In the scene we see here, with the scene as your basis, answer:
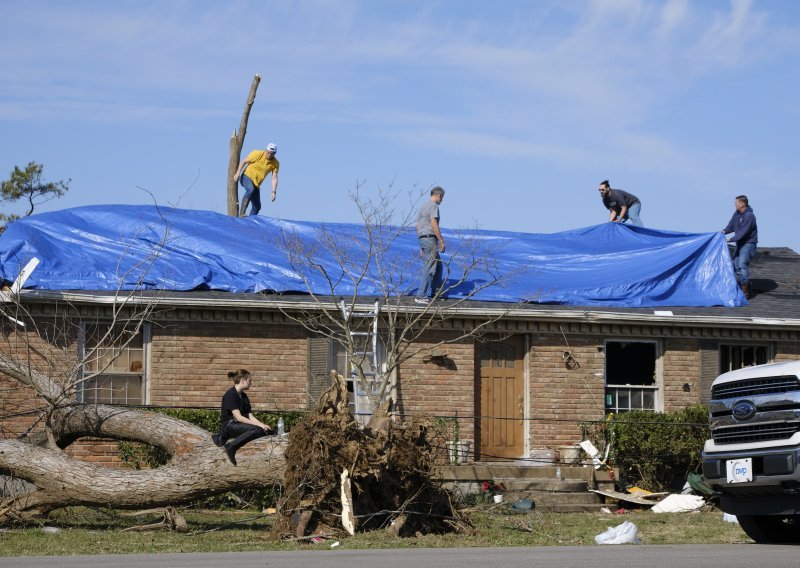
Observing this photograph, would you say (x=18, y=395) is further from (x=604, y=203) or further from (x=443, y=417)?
(x=604, y=203)

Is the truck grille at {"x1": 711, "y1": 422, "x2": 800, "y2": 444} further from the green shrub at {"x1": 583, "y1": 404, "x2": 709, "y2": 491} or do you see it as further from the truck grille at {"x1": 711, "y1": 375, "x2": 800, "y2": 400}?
the green shrub at {"x1": 583, "y1": 404, "x2": 709, "y2": 491}

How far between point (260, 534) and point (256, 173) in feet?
37.6

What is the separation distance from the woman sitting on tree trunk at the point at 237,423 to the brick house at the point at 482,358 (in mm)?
4616

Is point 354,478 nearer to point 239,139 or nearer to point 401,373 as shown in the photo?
point 401,373

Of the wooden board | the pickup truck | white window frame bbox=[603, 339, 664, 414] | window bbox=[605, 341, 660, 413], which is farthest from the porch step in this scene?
the pickup truck

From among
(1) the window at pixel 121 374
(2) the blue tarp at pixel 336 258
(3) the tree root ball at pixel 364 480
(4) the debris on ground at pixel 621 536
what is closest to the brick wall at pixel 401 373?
(1) the window at pixel 121 374

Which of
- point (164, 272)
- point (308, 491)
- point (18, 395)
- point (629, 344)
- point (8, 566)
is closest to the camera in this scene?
point (8, 566)

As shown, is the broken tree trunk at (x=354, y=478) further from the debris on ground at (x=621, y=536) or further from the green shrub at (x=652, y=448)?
the green shrub at (x=652, y=448)

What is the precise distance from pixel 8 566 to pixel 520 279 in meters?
12.5

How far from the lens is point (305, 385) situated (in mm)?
19609

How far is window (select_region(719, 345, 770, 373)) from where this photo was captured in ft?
70.5

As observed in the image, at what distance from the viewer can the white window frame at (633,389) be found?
2086 centimetres

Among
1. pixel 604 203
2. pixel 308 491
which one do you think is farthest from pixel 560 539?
pixel 604 203

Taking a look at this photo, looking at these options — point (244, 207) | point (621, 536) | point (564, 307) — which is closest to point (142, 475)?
point (621, 536)
